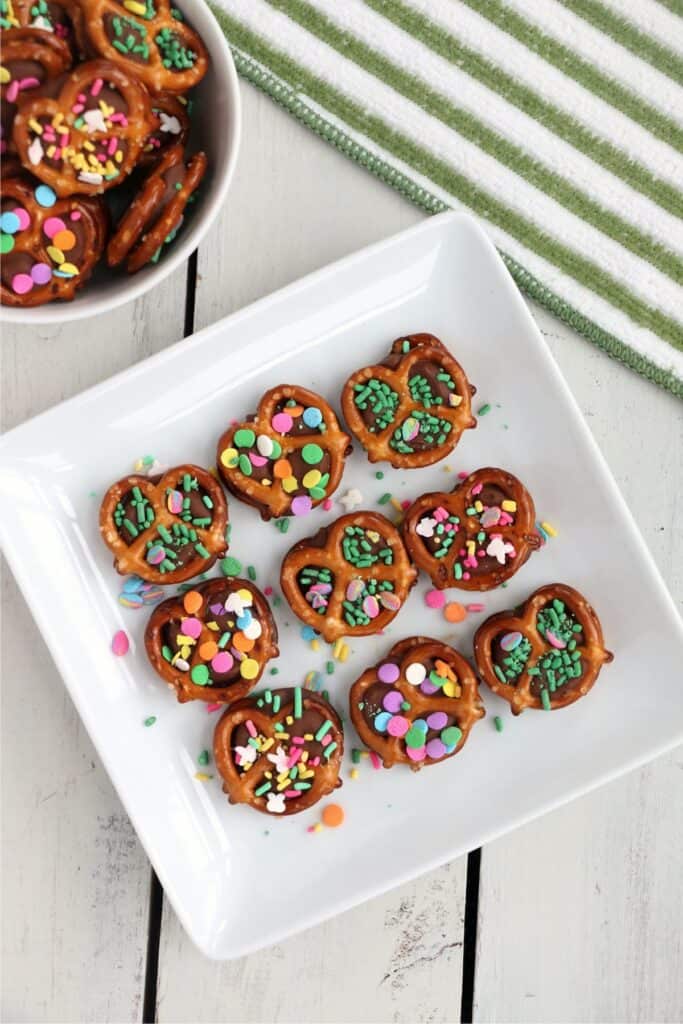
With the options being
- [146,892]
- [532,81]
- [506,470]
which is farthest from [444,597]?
[532,81]

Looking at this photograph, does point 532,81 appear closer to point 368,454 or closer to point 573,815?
point 368,454

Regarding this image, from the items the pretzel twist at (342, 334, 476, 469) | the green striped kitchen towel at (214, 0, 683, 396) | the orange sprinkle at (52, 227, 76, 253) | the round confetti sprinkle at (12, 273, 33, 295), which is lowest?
the pretzel twist at (342, 334, 476, 469)

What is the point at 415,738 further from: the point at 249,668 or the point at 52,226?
the point at 52,226

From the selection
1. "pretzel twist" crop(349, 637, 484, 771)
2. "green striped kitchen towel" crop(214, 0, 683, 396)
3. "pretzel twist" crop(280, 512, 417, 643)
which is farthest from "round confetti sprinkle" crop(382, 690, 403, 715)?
"green striped kitchen towel" crop(214, 0, 683, 396)

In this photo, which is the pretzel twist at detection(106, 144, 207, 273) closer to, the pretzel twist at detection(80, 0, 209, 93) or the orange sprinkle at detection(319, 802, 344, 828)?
the pretzel twist at detection(80, 0, 209, 93)

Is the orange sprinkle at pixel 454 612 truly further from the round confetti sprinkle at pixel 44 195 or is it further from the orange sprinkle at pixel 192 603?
the round confetti sprinkle at pixel 44 195

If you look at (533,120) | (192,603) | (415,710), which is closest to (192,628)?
(192,603)
